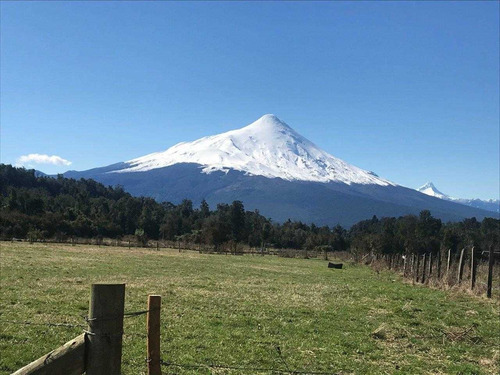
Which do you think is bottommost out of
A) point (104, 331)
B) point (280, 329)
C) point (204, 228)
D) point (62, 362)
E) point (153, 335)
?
point (204, 228)

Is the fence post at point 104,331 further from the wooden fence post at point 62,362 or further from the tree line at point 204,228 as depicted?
the tree line at point 204,228

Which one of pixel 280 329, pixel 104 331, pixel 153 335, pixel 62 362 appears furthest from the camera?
pixel 280 329

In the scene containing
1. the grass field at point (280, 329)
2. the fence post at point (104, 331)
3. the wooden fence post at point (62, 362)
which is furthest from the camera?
the grass field at point (280, 329)

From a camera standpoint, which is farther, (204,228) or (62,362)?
(204,228)

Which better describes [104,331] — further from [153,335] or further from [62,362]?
[153,335]

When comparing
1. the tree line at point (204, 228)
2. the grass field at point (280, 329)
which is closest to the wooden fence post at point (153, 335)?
the grass field at point (280, 329)

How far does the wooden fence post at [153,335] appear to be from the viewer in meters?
4.34

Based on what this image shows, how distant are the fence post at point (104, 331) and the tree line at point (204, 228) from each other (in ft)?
228

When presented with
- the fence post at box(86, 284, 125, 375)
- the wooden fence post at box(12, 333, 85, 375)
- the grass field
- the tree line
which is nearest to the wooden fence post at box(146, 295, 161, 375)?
the fence post at box(86, 284, 125, 375)

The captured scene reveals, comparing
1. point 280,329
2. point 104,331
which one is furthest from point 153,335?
point 280,329

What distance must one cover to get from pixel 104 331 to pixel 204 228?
335 ft

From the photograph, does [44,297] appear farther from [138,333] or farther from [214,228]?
[214,228]

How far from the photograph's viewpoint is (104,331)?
11.2ft

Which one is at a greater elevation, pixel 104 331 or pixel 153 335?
pixel 104 331
